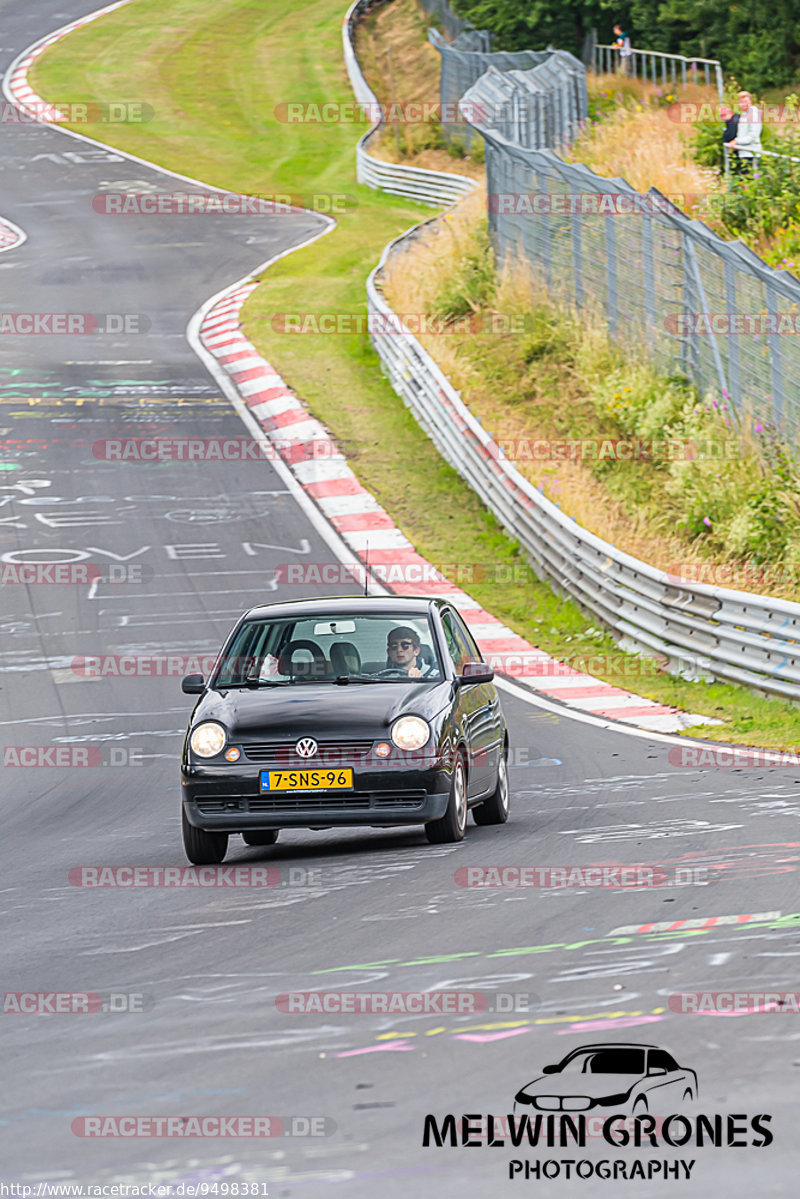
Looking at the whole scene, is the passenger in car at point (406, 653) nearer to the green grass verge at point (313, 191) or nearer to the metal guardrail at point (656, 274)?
the green grass verge at point (313, 191)

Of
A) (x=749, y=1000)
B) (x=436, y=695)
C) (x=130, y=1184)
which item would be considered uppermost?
(x=130, y=1184)

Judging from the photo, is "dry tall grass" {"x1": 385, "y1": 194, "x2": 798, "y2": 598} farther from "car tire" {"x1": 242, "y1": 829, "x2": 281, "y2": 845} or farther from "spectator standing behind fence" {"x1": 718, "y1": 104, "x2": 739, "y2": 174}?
"car tire" {"x1": 242, "y1": 829, "x2": 281, "y2": 845}

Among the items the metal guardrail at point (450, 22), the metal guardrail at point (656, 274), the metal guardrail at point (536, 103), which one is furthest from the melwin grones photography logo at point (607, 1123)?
the metal guardrail at point (450, 22)

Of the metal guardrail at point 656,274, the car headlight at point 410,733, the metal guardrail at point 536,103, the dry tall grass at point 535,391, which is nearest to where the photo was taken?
the car headlight at point 410,733

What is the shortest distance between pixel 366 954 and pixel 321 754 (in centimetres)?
256

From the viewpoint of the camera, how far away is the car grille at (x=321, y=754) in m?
9.51

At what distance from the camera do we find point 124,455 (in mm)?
26516

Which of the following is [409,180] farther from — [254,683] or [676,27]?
[254,683]

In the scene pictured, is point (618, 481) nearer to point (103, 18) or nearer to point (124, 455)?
point (124, 455)

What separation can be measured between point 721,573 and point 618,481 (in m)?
3.82

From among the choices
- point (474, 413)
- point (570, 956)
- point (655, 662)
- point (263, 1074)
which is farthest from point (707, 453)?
point (263, 1074)

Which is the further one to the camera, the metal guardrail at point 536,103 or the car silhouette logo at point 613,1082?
the metal guardrail at point 536,103

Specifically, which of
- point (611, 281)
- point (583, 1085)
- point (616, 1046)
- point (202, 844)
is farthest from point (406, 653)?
point (611, 281)

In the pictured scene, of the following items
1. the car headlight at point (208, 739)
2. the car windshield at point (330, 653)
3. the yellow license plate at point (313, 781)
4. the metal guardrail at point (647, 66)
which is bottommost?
the yellow license plate at point (313, 781)
